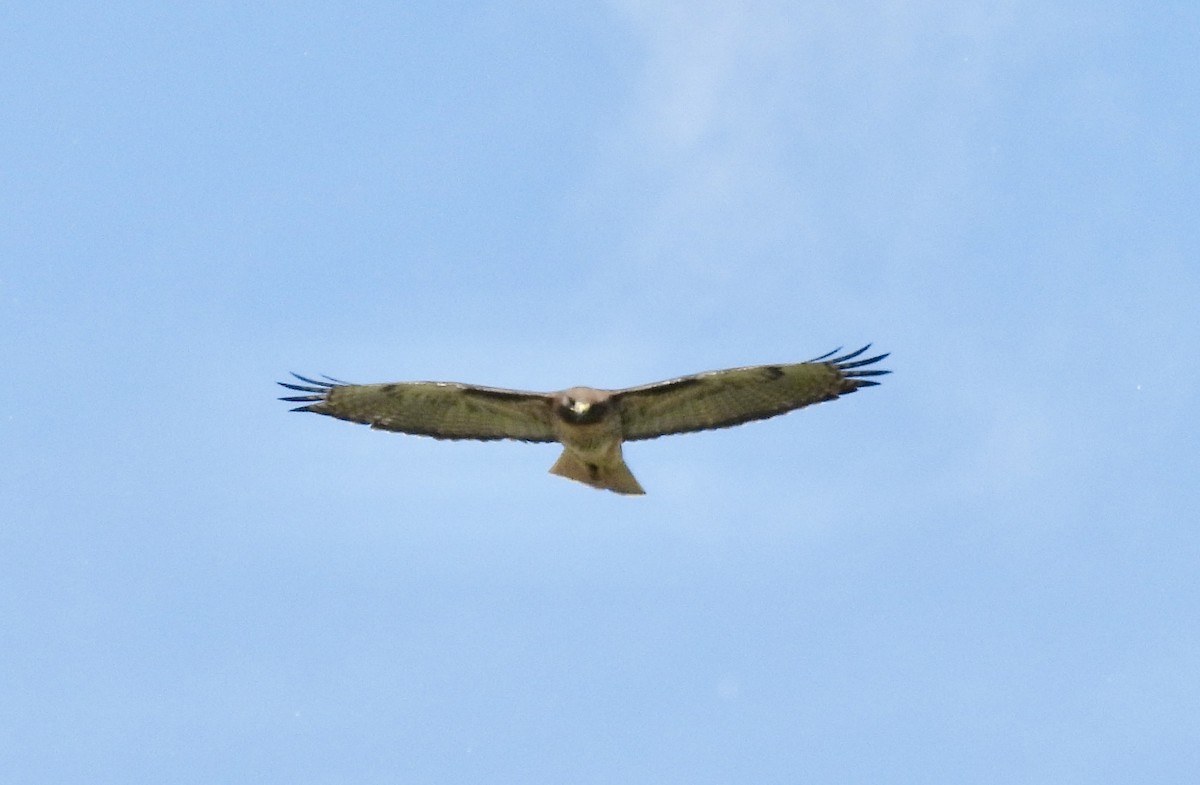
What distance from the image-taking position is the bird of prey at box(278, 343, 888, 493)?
15.7m

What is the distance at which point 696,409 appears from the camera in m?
16.2

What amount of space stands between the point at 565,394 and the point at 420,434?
1732 millimetres

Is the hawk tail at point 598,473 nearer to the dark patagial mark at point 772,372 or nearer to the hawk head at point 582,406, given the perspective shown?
the hawk head at point 582,406

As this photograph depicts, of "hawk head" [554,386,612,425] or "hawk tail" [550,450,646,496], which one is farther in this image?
"hawk tail" [550,450,646,496]

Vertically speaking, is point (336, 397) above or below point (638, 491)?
above

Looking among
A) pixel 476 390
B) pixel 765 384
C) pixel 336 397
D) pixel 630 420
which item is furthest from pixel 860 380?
pixel 336 397

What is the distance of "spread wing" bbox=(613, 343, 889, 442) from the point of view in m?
15.9

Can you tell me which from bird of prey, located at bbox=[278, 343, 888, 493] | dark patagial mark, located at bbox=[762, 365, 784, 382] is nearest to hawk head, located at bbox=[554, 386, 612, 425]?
bird of prey, located at bbox=[278, 343, 888, 493]

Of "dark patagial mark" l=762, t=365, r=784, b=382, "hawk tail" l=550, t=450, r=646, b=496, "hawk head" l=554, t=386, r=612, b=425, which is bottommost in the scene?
"hawk tail" l=550, t=450, r=646, b=496

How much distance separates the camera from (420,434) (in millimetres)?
16531

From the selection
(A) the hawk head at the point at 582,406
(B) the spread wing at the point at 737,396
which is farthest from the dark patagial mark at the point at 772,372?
(A) the hawk head at the point at 582,406

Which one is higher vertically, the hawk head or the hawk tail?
the hawk head

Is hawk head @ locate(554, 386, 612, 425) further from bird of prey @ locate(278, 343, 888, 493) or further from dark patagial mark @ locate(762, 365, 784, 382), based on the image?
dark patagial mark @ locate(762, 365, 784, 382)

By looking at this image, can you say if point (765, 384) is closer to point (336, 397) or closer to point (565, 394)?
point (565, 394)
